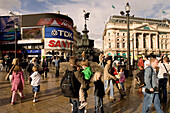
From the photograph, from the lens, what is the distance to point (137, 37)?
6231cm

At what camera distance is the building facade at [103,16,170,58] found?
191 ft

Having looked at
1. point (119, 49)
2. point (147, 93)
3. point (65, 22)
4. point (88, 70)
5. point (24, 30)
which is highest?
point (65, 22)

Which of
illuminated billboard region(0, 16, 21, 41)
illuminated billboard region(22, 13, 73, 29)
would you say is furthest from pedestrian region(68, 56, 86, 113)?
illuminated billboard region(0, 16, 21, 41)

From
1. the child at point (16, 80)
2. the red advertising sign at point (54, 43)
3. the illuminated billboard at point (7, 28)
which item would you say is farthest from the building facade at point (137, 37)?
the child at point (16, 80)

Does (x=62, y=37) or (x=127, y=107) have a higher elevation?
(x=62, y=37)

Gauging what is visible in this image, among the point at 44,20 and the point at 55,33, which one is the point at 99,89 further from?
the point at 44,20

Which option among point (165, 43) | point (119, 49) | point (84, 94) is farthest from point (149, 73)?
point (165, 43)

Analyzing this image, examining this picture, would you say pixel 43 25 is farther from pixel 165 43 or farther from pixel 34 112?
pixel 165 43

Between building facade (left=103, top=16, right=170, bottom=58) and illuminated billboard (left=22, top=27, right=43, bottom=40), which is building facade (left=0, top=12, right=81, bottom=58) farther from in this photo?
building facade (left=103, top=16, right=170, bottom=58)

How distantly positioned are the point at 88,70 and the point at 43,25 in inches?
1822

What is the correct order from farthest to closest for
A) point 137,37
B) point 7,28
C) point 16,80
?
point 137,37, point 7,28, point 16,80

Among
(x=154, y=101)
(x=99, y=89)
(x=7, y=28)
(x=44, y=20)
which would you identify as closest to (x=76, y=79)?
(x=99, y=89)

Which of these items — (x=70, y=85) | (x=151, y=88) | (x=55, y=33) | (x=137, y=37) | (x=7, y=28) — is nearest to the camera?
(x=70, y=85)

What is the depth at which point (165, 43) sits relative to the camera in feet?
218
